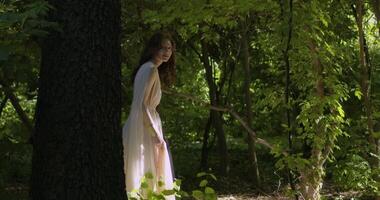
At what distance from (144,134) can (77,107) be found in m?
1.82

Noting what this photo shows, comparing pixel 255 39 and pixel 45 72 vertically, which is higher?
pixel 255 39

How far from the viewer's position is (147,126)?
17.2 feet

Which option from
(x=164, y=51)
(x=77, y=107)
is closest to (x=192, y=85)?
(x=164, y=51)

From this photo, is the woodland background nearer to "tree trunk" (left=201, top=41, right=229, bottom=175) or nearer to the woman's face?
"tree trunk" (left=201, top=41, right=229, bottom=175)

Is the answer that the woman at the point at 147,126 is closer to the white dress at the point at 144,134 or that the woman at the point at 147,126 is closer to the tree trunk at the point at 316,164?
the white dress at the point at 144,134

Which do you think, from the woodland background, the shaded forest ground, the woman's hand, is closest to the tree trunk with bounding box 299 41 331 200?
the woodland background

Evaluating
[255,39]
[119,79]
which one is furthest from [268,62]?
[119,79]

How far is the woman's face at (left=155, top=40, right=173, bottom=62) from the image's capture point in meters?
5.23

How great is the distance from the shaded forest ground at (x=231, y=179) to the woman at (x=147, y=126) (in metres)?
1.43

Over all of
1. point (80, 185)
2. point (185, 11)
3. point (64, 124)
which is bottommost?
point (80, 185)

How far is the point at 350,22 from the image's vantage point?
8.80m

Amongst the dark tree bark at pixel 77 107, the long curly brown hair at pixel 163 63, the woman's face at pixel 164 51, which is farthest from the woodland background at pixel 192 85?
the woman's face at pixel 164 51

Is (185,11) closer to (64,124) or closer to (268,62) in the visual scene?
(64,124)

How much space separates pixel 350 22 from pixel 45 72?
20.1ft
